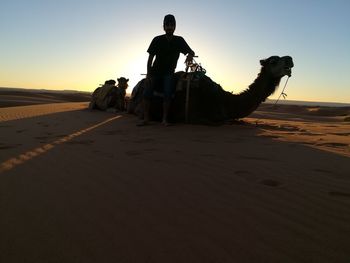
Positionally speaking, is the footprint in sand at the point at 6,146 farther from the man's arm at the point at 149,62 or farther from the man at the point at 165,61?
the man's arm at the point at 149,62

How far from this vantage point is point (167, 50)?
777cm

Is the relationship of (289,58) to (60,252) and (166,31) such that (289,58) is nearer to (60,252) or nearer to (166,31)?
(166,31)

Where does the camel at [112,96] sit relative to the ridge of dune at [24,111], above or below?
above

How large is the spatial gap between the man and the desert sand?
267 centimetres

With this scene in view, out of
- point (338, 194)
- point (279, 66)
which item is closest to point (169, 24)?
point (279, 66)

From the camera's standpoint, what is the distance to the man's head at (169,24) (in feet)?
24.6

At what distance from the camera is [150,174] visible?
3703 mm

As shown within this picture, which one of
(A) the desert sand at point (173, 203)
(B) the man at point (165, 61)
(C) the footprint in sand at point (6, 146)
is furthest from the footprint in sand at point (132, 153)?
(B) the man at point (165, 61)

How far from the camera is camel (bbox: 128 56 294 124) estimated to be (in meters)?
7.98

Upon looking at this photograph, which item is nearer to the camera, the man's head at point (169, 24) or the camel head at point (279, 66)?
the man's head at point (169, 24)

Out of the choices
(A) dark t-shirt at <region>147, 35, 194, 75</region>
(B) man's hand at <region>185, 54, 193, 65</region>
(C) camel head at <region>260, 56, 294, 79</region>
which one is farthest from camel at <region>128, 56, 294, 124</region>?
(A) dark t-shirt at <region>147, 35, 194, 75</region>

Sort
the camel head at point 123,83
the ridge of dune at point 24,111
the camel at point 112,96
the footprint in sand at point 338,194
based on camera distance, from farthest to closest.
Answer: the camel head at point 123,83 → the camel at point 112,96 → the ridge of dune at point 24,111 → the footprint in sand at point 338,194

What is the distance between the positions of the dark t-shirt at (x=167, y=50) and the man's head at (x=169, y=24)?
18 cm

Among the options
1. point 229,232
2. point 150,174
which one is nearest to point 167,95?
point 150,174
